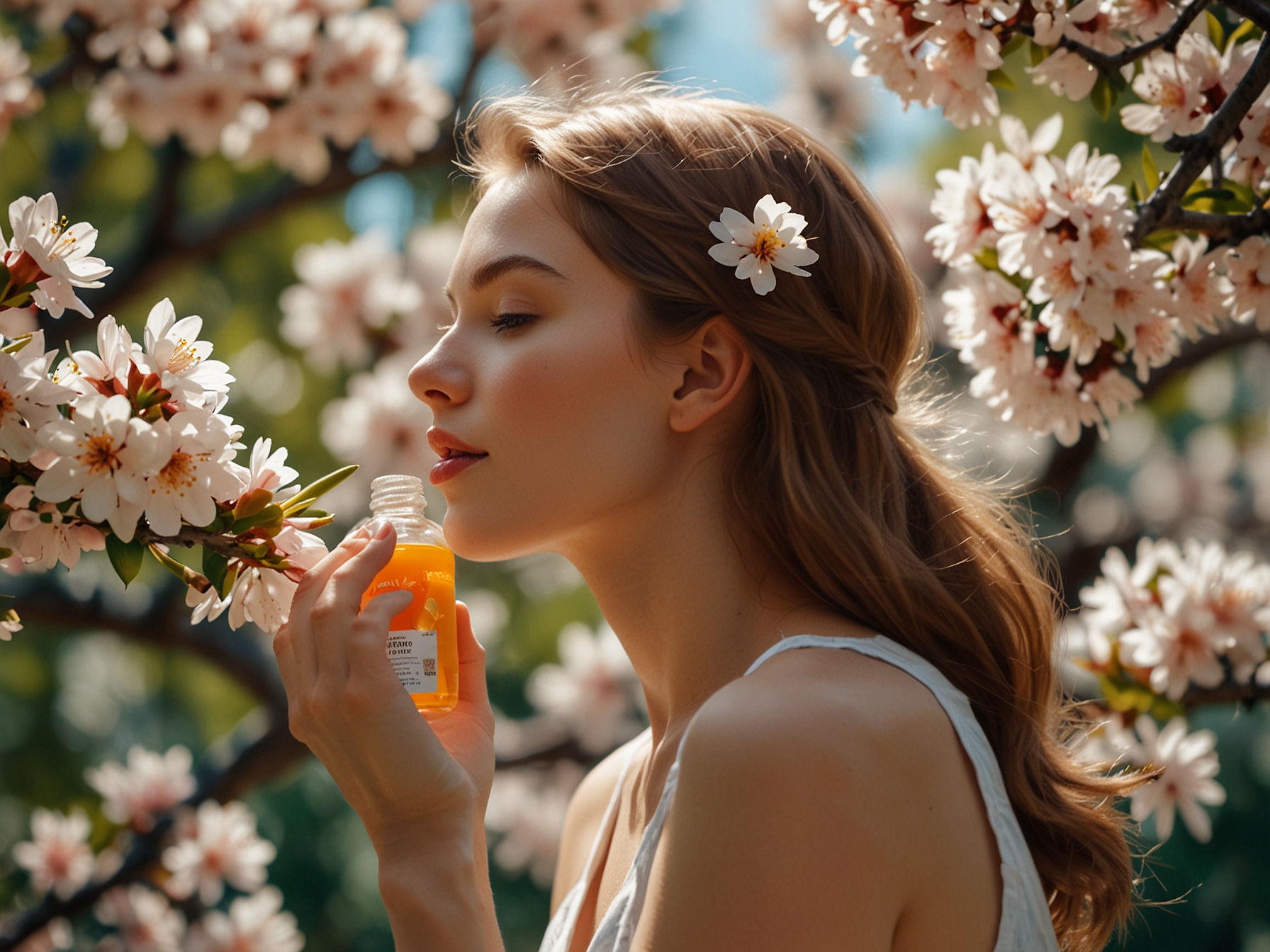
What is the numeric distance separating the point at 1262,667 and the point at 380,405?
296 cm

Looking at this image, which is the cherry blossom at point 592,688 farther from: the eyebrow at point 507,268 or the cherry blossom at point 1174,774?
Result: the eyebrow at point 507,268

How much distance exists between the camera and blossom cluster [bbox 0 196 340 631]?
1.05m

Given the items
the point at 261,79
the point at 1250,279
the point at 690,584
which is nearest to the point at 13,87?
the point at 261,79

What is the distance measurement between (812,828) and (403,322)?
139 inches

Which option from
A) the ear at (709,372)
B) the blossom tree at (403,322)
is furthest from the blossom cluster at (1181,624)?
the ear at (709,372)

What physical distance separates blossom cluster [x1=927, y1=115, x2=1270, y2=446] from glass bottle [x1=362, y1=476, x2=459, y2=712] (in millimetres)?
911

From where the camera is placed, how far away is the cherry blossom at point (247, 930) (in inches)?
123

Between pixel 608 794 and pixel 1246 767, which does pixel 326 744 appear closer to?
pixel 608 794

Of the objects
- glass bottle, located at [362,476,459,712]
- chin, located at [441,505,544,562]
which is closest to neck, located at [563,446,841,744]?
chin, located at [441,505,544,562]

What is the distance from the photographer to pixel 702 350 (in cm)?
150

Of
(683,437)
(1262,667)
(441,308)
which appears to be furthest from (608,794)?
(441,308)

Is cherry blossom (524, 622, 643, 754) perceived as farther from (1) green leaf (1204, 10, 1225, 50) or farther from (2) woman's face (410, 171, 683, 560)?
(1) green leaf (1204, 10, 1225, 50)

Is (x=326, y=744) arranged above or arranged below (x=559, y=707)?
above

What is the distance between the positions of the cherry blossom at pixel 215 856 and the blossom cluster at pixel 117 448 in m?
2.08
